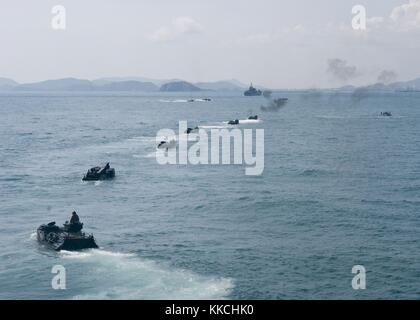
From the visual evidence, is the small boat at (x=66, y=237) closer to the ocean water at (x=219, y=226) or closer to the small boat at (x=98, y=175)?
the ocean water at (x=219, y=226)

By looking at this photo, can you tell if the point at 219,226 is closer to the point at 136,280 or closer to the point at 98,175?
the point at 136,280

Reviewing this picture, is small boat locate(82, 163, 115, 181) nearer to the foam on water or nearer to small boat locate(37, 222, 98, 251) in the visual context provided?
small boat locate(37, 222, 98, 251)

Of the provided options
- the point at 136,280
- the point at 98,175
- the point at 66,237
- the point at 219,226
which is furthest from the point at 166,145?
the point at 136,280

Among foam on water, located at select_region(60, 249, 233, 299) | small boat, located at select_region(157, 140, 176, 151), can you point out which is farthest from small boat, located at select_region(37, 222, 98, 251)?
small boat, located at select_region(157, 140, 176, 151)

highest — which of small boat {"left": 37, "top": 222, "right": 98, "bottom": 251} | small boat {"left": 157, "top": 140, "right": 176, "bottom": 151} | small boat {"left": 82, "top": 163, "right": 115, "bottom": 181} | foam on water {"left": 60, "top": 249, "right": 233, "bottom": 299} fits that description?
small boat {"left": 157, "top": 140, "right": 176, "bottom": 151}

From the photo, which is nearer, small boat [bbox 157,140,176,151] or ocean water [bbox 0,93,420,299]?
ocean water [bbox 0,93,420,299]
